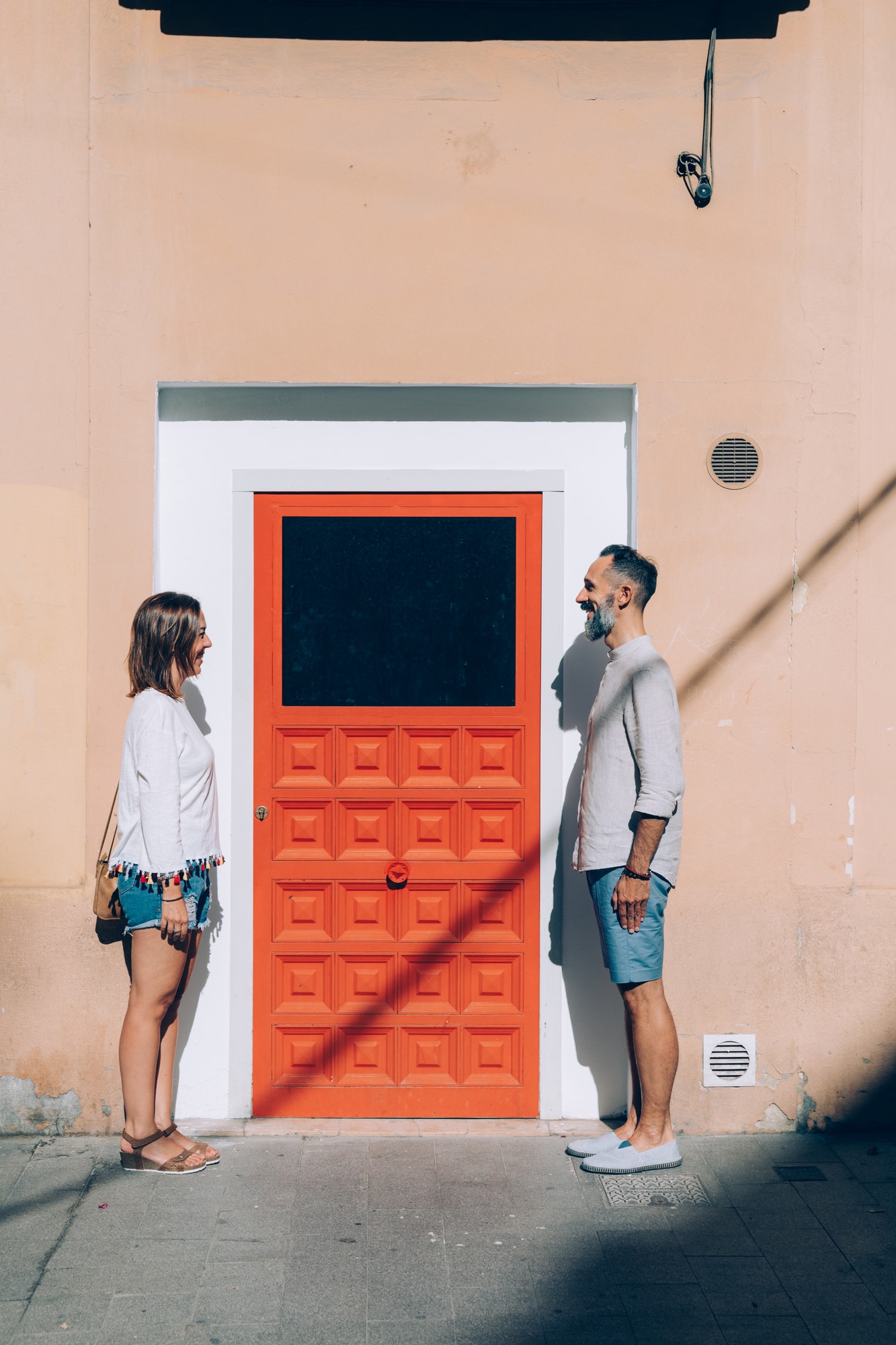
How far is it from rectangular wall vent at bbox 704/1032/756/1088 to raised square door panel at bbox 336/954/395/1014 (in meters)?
1.22

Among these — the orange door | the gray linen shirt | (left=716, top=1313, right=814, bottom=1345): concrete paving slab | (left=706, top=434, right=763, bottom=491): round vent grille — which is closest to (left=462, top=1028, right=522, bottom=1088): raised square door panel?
the orange door

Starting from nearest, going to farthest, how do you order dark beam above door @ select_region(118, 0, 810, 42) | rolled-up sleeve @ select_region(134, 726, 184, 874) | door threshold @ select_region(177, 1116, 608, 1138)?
1. rolled-up sleeve @ select_region(134, 726, 184, 874)
2. dark beam above door @ select_region(118, 0, 810, 42)
3. door threshold @ select_region(177, 1116, 608, 1138)

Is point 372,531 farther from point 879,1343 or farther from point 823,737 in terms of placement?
point 879,1343

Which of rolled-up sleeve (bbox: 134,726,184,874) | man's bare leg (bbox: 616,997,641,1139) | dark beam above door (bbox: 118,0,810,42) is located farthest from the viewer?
dark beam above door (bbox: 118,0,810,42)

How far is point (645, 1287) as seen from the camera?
3271 millimetres

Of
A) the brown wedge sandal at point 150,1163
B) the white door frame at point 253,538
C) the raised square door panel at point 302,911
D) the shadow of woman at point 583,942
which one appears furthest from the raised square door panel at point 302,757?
the brown wedge sandal at point 150,1163

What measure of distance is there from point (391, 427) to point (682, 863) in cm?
202

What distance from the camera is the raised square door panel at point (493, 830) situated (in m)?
4.43

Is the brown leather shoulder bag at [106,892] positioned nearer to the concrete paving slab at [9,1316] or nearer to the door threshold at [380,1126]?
the door threshold at [380,1126]

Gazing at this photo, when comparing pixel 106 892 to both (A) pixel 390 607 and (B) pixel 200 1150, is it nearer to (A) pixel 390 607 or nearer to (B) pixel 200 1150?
(B) pixel 200 1150

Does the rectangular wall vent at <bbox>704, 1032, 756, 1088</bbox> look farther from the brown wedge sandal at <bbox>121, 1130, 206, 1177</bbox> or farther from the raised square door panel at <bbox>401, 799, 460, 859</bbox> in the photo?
the brown wedge sandal at <bbox>121, 1130, 206, 1177</bbox>

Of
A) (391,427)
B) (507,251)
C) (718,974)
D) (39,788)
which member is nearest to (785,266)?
(507,251)

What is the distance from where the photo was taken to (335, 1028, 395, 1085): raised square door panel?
4434 millimetres

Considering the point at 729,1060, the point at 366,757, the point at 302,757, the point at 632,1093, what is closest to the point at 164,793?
the point at 302,757
